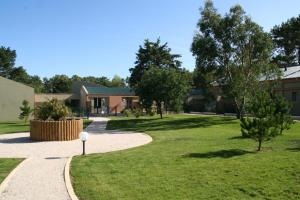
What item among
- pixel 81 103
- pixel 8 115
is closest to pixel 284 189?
pixel 8 115

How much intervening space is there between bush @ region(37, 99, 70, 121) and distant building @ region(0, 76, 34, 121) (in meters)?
21.7

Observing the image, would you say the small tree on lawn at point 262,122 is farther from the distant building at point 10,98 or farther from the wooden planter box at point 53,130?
the distant building at point 10,98

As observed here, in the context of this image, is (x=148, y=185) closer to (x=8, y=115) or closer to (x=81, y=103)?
(x=8, y=115)

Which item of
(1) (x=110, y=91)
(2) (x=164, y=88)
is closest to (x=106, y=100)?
(1) (x=110, y=91)

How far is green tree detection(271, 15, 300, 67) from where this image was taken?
65.2m

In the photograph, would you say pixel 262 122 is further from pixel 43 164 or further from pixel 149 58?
pixel 149 58

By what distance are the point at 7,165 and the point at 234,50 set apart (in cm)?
2422

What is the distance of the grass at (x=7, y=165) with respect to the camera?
33.9 ft

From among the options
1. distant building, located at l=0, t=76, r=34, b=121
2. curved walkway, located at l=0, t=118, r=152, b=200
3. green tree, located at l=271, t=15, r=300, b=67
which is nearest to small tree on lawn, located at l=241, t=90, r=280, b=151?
curved walkway, located at l=0, t=118, r=152, b=200

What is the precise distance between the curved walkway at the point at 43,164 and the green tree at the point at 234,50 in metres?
15.6

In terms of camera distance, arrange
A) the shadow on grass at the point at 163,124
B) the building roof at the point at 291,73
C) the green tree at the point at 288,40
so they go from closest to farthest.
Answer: the shadow on grass at the point at 163,124
the building roof at the point at 291,73
the green tree at the point at 288,40

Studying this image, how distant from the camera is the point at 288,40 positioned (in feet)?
218

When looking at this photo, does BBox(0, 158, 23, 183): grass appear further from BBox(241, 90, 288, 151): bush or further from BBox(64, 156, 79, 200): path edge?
BBox(241, 90, 288, 151): bush

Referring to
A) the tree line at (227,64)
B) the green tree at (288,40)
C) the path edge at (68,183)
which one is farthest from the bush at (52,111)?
the green tree at (288,40)
